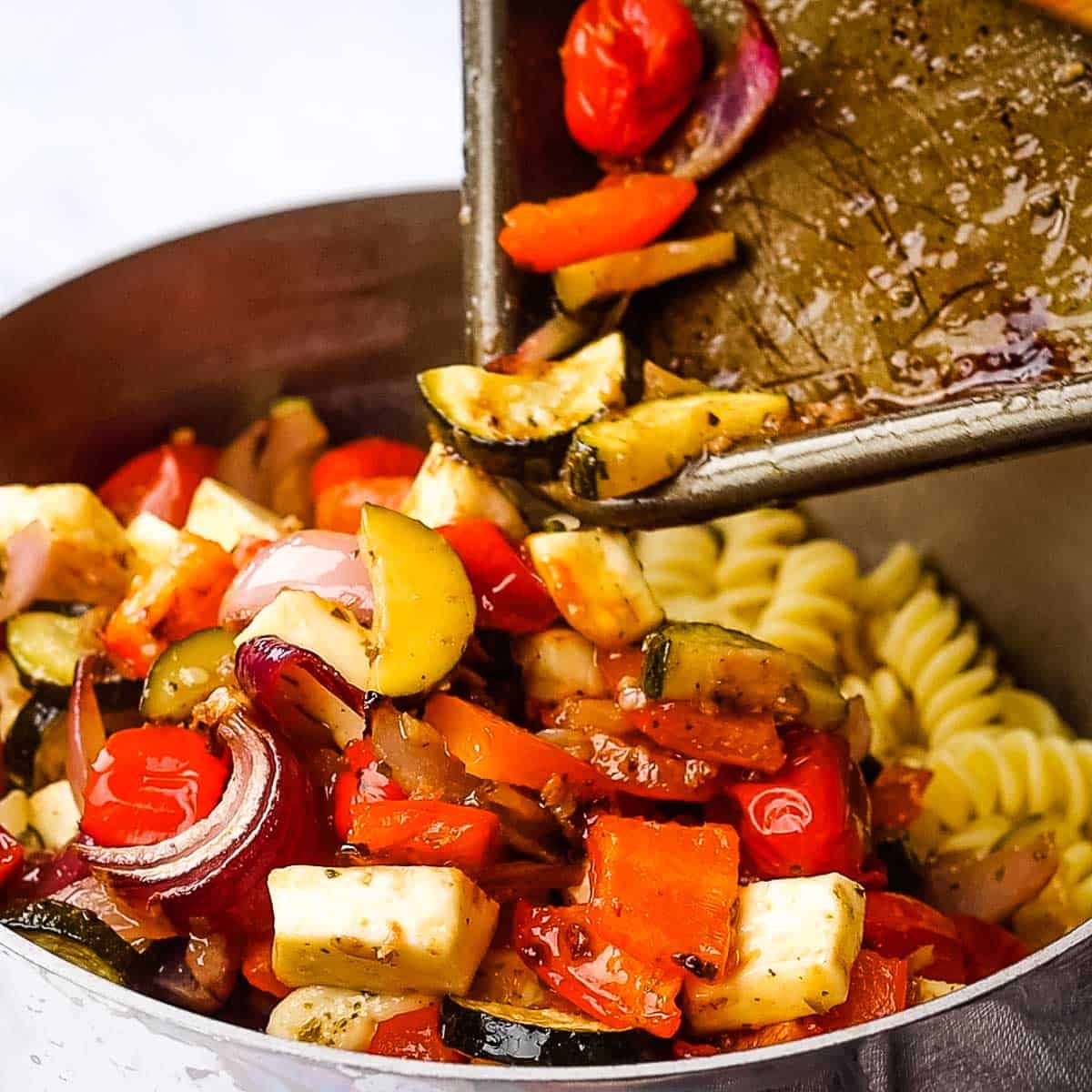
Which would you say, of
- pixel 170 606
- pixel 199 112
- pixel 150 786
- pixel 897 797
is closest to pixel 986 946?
pixel 897 797

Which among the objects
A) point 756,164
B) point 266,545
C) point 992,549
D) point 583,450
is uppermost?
point 756,164

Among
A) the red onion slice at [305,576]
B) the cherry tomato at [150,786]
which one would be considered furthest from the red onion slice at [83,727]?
the red onion slice at [305,576]

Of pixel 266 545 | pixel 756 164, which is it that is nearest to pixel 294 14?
pixel 756 164

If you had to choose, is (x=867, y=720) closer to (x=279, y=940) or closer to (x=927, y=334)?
(x=927, y=334)

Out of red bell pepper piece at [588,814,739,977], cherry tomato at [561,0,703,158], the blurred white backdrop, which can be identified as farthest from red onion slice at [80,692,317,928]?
the blurred white backdrop

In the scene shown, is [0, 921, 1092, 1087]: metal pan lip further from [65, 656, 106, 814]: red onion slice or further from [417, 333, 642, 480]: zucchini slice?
[417, 333, 642, 480]: zucchini slice

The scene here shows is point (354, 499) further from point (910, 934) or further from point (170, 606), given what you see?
point (910, 934)
